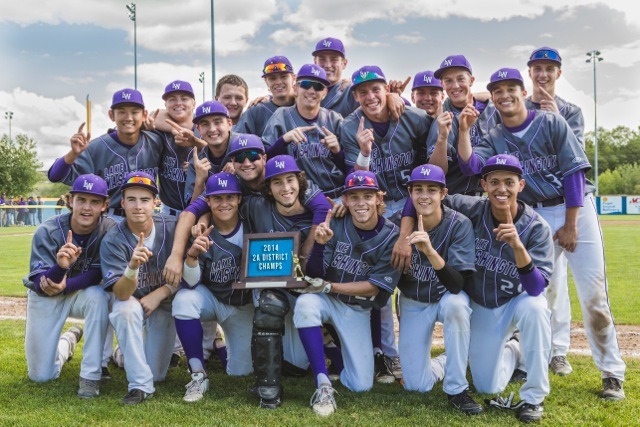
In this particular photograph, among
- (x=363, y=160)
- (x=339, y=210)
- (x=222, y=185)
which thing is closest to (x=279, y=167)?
(x=222, y=185)

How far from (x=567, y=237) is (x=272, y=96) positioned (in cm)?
307

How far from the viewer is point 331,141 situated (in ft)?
16.1

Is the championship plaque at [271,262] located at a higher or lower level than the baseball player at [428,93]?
lower

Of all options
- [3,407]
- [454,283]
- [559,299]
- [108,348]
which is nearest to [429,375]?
[454,283]

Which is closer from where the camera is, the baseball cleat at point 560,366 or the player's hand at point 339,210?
the player's hand at point 339,210

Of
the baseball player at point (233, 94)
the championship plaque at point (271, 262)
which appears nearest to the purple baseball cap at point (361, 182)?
the championship plaque at point (271, 262)

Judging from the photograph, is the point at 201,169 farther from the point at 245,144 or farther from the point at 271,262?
the point at 271,262

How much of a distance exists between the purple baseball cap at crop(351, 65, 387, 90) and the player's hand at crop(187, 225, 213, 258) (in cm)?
178

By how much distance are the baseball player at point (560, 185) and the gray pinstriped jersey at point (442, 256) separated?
526mm

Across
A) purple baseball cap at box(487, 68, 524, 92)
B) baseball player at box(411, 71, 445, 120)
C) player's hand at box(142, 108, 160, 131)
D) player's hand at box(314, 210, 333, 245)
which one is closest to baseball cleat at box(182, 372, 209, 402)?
player's hand at box(314, 210, 333, 245)

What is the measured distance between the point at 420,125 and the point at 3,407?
12.9 ft

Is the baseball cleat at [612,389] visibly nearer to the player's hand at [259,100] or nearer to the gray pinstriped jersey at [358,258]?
the gray pinstriped jersey at [358,258]

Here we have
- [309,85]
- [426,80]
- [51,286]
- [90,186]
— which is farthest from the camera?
[426,80]

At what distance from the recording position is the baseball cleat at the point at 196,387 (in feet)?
14.0
